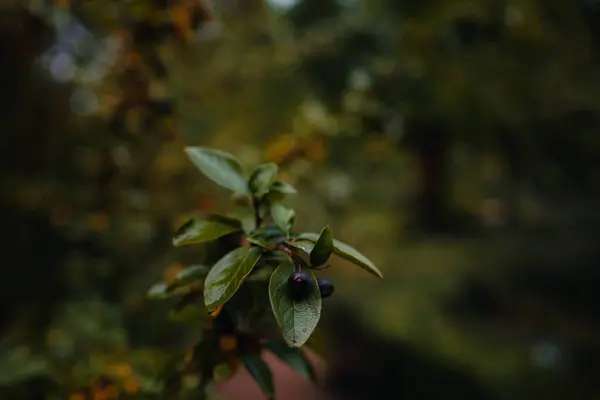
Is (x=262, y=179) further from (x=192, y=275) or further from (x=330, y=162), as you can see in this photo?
(x=330, y=162)

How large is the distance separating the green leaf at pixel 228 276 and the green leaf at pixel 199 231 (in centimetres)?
5

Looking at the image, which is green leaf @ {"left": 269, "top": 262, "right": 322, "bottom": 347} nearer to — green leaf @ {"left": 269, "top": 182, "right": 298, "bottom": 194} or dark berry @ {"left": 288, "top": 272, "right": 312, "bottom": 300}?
dark berry @ {"left": 288, "top": 272, "right": 312, "bottom": 300}

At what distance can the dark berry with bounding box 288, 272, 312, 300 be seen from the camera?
497 millimetres

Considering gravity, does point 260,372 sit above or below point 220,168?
below

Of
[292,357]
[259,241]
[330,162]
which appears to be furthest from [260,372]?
[330,162]

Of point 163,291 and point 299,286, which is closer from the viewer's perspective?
point 299,286

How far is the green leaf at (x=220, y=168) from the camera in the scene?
67cm

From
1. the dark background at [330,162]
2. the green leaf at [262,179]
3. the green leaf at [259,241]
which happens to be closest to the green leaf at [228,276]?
the green leaf at [259,241]

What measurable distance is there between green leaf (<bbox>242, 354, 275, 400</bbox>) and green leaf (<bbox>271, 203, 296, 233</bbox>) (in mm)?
165

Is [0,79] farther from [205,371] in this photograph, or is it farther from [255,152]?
[205,371]

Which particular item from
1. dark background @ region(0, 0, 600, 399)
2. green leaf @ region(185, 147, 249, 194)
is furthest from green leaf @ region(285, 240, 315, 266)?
dark background @ region(0, 0, 600, 399)

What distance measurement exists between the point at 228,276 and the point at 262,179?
17 centimetres

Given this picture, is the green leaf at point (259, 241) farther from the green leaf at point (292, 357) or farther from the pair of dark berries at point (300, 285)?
the green leaf at point (292, 357)

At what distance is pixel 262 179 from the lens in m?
0.66
